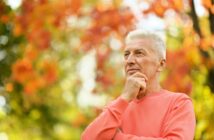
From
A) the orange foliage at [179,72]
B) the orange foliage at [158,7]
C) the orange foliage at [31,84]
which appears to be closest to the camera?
the orange foliage at [158,7]

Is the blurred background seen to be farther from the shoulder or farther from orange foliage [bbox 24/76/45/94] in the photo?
the shoulder

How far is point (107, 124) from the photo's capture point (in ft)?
13.9

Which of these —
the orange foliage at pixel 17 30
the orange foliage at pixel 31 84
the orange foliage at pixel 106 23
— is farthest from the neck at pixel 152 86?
the orange foliage at pixel 31 84

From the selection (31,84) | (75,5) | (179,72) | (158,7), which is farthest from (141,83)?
(31,84)

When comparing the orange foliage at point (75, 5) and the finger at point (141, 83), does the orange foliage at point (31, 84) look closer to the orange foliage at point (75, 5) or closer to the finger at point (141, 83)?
the orange foliage at point (75, 5)

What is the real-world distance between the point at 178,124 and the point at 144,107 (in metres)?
0.28

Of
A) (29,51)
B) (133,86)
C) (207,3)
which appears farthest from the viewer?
(29,51)

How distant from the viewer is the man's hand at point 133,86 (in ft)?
14.3

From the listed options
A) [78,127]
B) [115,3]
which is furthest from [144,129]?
[78,127]

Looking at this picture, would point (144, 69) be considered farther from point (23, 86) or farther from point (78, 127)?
point (78, 127)

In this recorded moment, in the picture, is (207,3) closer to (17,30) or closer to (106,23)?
(106,23)

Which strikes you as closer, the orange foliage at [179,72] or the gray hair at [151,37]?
the gray hair at [151,37]

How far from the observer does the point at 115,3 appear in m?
11.5

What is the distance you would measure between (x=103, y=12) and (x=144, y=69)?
7569mm
